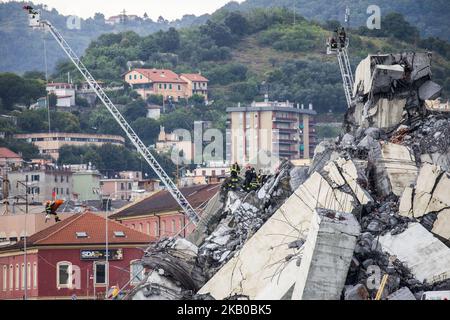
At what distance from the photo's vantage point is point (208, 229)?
4672cm

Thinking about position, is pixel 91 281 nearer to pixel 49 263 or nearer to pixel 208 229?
pixel 49 263

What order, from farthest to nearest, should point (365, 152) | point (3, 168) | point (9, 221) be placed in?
1. point (3, 168)
2. point (9, 221)
3. point (365, 152)

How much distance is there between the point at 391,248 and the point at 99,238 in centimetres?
4746

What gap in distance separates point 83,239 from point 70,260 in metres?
1.36

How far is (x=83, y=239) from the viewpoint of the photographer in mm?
84062

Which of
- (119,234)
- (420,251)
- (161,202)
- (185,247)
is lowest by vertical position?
(161,202)

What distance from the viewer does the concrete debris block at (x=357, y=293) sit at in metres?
34.6

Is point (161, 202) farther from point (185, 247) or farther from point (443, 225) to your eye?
point (443, 225)

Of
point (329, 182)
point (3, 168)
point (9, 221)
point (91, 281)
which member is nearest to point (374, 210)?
point (329, 182)

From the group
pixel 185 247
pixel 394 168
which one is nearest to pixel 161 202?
pixel 185 247

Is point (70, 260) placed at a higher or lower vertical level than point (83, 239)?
lower

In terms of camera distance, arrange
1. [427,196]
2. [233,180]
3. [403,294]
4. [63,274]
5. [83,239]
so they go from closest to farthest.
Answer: [403,294] → [427,196] → [233,180] → [63,274] → [83,239]

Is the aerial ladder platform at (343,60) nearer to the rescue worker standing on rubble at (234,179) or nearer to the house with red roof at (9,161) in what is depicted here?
the rescue worker standing on rubble at (234,179)

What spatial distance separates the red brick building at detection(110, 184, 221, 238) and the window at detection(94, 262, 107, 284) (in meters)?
11.8
